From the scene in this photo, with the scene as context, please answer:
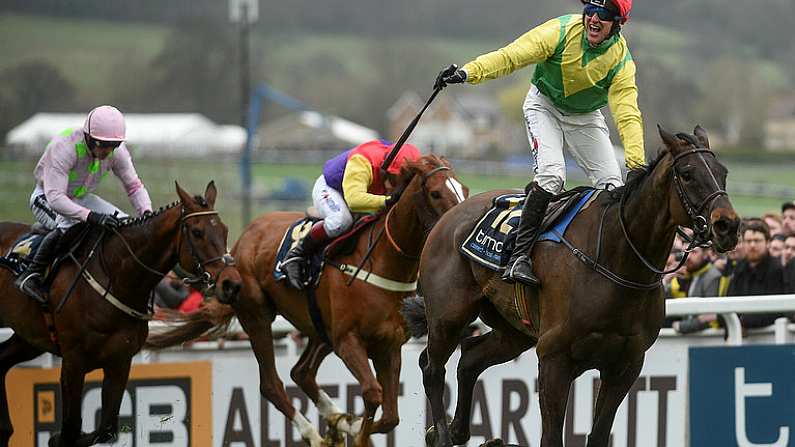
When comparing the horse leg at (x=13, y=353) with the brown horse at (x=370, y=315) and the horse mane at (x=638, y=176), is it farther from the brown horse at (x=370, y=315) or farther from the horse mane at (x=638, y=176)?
the horse mane at (x=638, y=176)

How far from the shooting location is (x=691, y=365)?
6.86 metres

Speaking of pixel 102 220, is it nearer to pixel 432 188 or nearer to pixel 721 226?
pixel 432 188

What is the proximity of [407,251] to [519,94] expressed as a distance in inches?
1706

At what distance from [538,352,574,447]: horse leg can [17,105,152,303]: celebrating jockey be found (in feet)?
9.35

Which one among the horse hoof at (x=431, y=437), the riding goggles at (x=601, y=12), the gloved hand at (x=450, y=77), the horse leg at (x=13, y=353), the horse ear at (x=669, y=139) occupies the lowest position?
the horse hoof at (x=431, y=437)

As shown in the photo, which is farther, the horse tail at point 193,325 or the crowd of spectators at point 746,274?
the crowd of spectators at point 746,274

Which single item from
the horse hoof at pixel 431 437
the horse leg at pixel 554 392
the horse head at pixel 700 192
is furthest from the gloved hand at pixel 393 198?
the horse head at pixel 700 192

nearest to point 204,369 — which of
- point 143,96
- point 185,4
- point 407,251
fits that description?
point 407,251

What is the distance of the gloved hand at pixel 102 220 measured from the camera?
22.1 feet

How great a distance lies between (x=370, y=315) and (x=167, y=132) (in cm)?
3688

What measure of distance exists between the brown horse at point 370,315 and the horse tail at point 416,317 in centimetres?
45

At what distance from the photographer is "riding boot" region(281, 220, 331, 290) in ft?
24.1

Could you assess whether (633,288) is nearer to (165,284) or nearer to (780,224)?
(780,224)

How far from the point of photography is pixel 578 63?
5.47 meters
